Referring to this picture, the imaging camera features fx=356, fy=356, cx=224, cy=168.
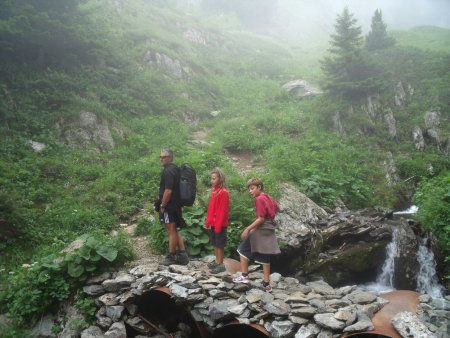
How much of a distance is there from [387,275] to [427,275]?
1176 mm

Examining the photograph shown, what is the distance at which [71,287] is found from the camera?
24.8 feet

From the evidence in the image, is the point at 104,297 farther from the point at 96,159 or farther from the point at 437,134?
the point at 437,134

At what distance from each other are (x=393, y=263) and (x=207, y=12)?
5665 cm

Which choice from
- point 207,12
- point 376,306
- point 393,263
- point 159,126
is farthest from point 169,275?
point 207,12

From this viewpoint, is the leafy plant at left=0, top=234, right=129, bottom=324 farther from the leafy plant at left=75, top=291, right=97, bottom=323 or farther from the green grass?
the green grass

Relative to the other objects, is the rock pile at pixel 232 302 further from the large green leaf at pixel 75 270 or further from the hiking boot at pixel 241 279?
the large green leaf at pixel 75 270

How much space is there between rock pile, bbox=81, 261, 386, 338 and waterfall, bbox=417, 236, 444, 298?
495 centimetres

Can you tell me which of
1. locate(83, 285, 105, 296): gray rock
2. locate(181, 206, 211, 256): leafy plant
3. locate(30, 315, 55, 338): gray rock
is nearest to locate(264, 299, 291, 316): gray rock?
locate(181, 206, 211, 256): leafy plant

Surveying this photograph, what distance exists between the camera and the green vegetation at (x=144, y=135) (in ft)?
30.6

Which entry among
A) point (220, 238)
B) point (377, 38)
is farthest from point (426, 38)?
point (220, 238)

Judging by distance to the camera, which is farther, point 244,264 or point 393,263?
point 393,263

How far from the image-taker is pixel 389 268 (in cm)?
1095

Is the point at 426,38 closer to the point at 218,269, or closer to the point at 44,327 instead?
the point at 218,269

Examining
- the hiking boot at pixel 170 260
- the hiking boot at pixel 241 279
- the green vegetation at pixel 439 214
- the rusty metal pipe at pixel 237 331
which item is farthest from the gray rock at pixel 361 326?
the green vegetation at pixel 439 214
